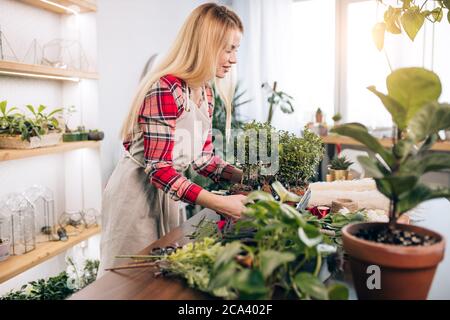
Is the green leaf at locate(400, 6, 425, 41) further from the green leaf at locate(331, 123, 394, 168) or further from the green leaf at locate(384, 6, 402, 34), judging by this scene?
the green leaf at locate(331, 123, 394, 168)

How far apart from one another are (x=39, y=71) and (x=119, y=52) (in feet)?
3.35

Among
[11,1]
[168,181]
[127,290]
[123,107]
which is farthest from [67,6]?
[127,290]

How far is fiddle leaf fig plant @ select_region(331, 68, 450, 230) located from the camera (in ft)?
2.41

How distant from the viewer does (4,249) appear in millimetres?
2088

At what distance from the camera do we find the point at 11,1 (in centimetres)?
231

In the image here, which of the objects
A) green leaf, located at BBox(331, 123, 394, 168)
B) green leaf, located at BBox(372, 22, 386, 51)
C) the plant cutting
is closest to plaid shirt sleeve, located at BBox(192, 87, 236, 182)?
green leaf, located at BBox(372, 22, 386, 51)

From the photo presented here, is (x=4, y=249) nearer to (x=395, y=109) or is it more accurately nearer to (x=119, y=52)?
(x=119, y=52)

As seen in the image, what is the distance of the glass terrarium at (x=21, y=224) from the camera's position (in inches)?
88.4

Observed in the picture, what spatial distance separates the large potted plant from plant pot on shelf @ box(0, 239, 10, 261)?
1871 mm

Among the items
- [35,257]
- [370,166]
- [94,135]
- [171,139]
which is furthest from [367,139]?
[94,135]

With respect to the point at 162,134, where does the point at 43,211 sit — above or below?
below
